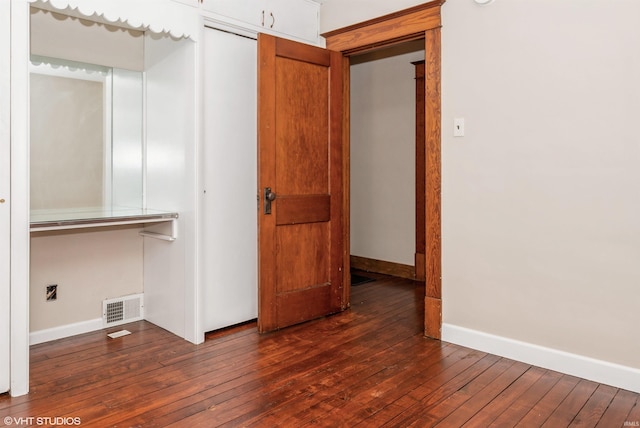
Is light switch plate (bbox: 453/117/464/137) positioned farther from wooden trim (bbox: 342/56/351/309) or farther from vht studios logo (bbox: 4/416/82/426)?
vht studios logo (bbox: 4/416/82/426)

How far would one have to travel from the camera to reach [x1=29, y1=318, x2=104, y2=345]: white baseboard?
9.29 feet

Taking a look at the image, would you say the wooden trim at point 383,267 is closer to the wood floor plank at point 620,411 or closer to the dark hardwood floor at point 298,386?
the dark hardwood floor at point 298,386

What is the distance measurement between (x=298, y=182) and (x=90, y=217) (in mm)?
1323

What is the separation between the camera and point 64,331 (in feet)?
Result: 9.68

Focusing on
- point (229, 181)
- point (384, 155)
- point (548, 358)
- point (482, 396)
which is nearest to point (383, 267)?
point (384, 155)

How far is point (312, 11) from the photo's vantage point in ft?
11.7

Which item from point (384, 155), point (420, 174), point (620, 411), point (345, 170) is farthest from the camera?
point (384, 155)

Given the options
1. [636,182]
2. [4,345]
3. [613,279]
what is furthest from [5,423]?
[636,182]

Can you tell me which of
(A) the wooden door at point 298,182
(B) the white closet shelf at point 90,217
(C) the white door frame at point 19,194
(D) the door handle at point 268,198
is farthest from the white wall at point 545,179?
(C) the white door frame at point 19,194

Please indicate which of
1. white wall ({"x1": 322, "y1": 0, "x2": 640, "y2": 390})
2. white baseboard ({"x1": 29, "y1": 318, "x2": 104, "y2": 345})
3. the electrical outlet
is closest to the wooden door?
white wall ({"x1": 322, "y1": 0, "x2": 640, "y2": 390})

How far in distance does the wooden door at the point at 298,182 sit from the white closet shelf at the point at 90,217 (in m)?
0.69

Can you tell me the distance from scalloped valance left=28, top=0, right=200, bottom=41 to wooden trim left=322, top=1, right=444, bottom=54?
1143 mm

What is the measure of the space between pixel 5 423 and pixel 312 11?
3.18m

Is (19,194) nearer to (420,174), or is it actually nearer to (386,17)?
(386,17)
